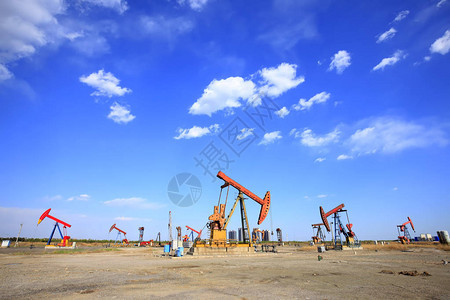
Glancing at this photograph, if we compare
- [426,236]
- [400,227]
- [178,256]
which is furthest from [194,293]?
[426,236]

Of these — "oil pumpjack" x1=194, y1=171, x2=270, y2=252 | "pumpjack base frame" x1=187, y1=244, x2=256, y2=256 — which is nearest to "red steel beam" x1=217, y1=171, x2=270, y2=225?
"oil pumpjack" x1=194, y1=171, x2=270, y2=252

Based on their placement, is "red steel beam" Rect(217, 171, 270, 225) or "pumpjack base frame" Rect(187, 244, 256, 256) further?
"red steel beam" Rect(217, 171, 270, 225)

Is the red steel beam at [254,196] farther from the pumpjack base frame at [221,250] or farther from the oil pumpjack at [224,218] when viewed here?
the pumpjack base frame at [221,250]

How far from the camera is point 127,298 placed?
5.48 metres

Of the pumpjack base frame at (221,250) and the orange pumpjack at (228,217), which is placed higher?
the orange pumpjack at (228,217)

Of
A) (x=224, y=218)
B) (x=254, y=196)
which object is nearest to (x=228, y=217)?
(x=224, y=218)

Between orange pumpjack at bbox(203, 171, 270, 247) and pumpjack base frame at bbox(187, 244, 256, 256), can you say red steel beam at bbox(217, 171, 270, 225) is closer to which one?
orange pumpjack at bbox(203, 171, 270, 247)

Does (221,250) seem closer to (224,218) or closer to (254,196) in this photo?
(224,218)

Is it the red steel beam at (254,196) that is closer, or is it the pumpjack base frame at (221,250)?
the pumpjack base frame at (221,250)

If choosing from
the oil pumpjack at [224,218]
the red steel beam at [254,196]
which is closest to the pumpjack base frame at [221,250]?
the oil pumpjack at [224,218]

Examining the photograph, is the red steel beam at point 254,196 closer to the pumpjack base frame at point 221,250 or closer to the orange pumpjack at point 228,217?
the orange pumpjack at point 228,217

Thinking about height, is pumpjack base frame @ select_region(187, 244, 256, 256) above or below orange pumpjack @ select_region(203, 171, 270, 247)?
below

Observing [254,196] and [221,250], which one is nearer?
[221,250]

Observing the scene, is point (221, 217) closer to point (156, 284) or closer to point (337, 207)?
point (156, 284)
